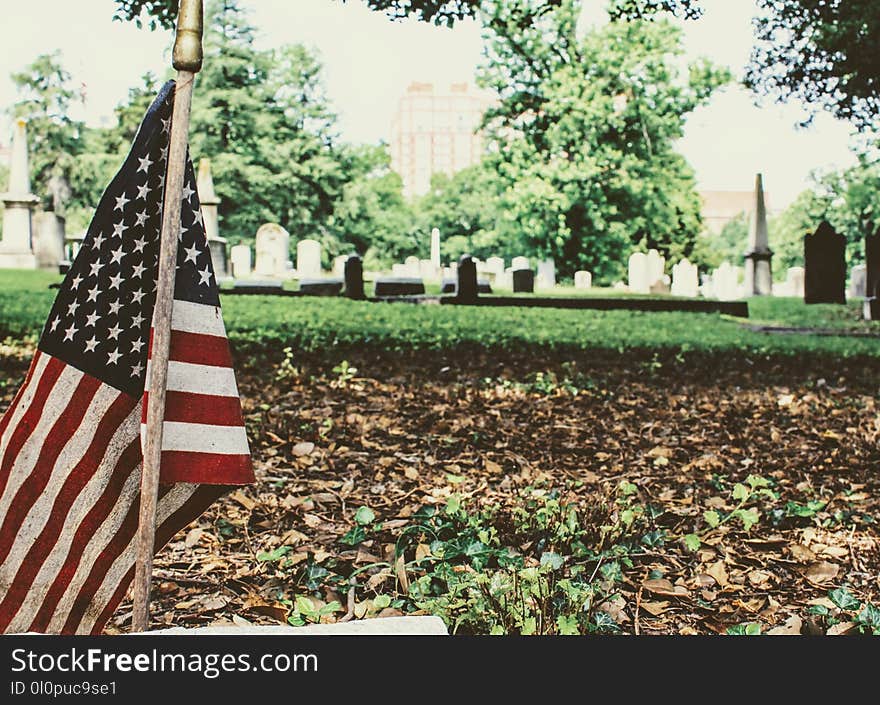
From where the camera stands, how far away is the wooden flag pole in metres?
1.75

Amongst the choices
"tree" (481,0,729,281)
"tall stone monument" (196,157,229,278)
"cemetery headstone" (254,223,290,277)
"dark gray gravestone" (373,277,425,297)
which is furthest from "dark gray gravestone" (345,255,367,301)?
"cemetery headstone" (254,223,290,277)

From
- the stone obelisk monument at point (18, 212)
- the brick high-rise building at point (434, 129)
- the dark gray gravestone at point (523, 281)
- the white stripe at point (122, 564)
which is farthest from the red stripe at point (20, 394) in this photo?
the dark gray gravestone at point (523, 281)

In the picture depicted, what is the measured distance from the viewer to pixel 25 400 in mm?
1863

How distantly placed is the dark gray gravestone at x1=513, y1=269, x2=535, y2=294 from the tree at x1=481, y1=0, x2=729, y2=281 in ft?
11.0

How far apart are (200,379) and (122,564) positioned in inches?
19.9

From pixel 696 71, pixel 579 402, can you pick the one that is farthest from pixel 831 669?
pixel 696 71

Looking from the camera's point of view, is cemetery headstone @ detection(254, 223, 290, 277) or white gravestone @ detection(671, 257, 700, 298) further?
white gravestone @ detection(671, 257, 700, 298)

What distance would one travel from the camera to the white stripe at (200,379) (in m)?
1.83

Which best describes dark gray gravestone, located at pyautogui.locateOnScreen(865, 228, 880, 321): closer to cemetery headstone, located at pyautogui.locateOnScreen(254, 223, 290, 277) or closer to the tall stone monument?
the tall stone monument

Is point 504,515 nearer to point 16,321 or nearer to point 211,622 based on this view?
point 211,622

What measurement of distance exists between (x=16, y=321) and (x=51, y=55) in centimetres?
600

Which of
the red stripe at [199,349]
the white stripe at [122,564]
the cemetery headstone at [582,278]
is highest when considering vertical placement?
the cemetery headstone at [582,278]

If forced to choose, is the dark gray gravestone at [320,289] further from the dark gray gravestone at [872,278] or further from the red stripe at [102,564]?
the red stripe at [102,564]

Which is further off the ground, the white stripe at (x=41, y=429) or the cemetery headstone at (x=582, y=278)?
the cemetery headstone at (x=582, y=278)
